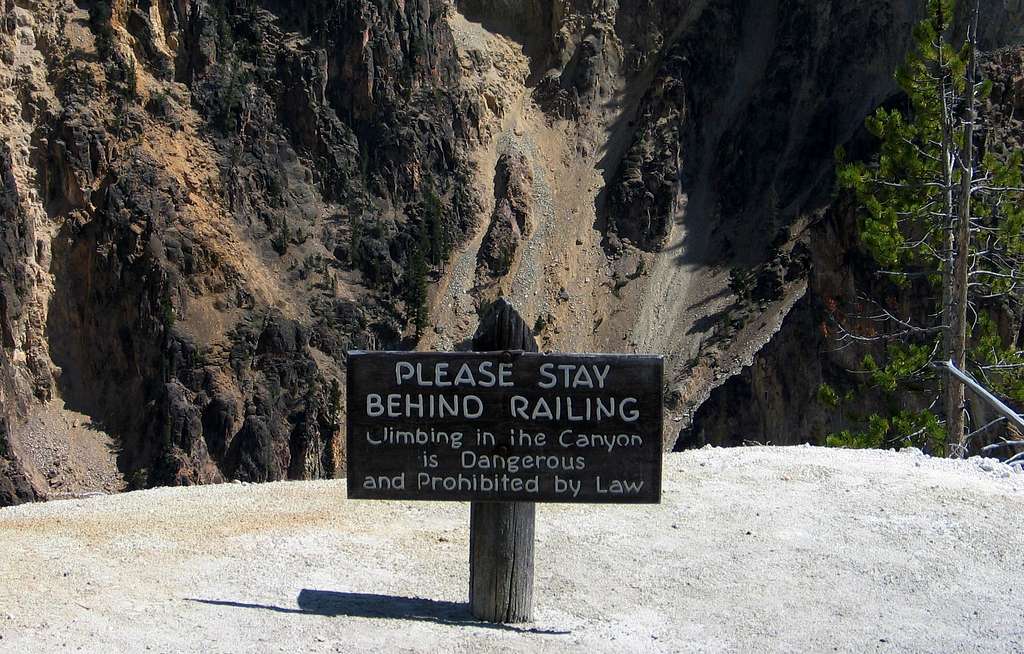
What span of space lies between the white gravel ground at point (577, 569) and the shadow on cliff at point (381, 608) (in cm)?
3

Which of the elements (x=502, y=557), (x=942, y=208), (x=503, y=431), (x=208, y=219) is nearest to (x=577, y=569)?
(x=502, y=557)

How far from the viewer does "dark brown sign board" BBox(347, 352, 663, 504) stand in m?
7.16

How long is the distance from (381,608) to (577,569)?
170 cm

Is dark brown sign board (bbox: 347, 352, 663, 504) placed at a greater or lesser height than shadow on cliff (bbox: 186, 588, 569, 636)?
greater

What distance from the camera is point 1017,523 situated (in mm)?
9484

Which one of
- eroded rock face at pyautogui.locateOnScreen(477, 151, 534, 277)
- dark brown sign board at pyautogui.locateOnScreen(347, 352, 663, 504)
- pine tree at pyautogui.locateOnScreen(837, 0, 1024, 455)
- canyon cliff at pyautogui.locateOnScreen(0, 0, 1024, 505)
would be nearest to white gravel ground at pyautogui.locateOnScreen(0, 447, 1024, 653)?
dark brown sign board at pyautogui.locateOnScreen(347, 352, 663, 504)

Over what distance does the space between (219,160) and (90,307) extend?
10.9 meters

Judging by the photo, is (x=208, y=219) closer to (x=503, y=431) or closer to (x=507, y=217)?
(x=507, y=217)

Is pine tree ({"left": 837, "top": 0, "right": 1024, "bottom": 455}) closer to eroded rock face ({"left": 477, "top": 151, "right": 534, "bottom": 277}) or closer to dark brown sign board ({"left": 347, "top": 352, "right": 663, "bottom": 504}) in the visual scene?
dark brown sign board ({"left": 347, "top": 352, "right": 663, "bottom": 504})

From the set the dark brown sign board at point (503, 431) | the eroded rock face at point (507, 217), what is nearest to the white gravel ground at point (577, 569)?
the dark brown sign board at point (503, 431)

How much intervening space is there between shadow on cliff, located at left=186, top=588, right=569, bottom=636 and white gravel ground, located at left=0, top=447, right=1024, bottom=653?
0.03 metres

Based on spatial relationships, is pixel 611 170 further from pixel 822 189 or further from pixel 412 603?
pixel 412 603

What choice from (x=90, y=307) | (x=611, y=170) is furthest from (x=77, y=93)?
(x=611, y=170)

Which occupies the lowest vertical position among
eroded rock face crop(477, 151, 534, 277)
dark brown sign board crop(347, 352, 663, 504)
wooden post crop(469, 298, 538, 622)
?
wooden post crop(469, 298, 538, 622)
